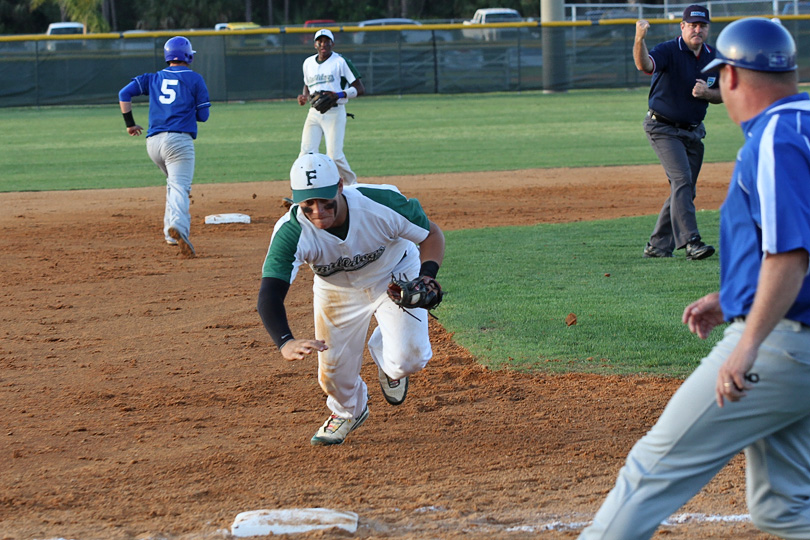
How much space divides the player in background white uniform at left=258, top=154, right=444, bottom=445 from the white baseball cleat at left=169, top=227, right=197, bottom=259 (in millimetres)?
5147

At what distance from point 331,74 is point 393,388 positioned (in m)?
8.72

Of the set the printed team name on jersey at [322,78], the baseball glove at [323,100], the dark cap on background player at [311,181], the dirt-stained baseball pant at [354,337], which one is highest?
the printed team name on jersey at [322,78]

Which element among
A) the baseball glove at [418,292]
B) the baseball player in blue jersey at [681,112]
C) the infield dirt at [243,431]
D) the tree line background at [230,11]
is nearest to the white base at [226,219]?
the infield dirt at [243,431]

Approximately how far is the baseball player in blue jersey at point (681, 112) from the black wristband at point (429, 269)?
14.2 feet

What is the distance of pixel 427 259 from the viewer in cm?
467

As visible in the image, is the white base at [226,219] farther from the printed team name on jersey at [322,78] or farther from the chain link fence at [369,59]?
the chain link fence at [369,59]

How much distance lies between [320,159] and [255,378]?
2.24m

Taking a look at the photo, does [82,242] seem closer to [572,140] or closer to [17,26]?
[572,140]

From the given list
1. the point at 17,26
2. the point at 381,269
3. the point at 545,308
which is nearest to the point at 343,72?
the point at 545,308

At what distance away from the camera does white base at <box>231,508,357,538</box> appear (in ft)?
11.9

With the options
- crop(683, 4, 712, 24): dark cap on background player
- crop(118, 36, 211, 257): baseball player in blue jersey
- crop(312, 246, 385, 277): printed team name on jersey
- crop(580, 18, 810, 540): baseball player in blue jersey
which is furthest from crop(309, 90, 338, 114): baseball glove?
crop(580, 18, 810, 540): baseball player in blue jersey

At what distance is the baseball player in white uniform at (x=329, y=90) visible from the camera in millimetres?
12867

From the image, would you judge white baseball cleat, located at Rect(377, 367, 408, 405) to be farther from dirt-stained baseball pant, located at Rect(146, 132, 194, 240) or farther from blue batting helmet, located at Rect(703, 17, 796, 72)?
dirt-stained baseball pant, located at Rect(146, 132, 194, 240)

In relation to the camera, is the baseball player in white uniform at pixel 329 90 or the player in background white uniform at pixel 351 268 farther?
the baseball player in white uniform at pixel 329 90
